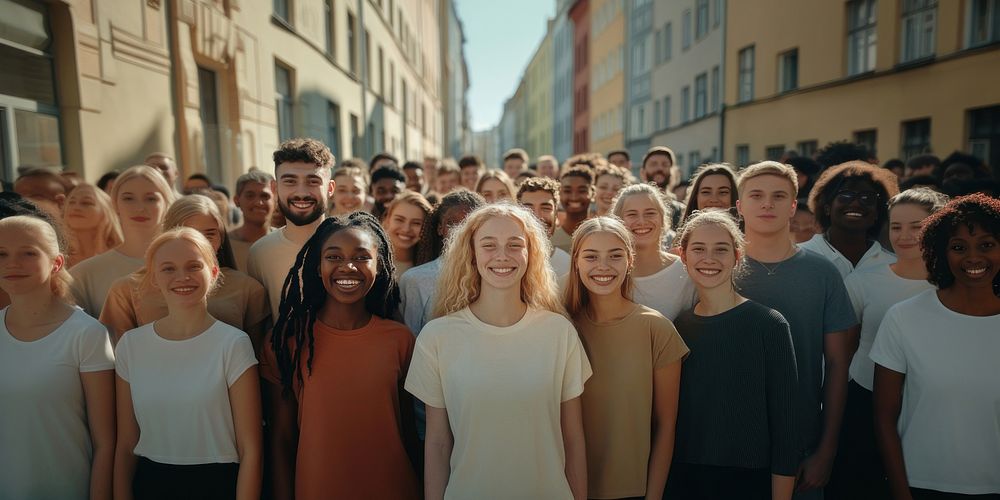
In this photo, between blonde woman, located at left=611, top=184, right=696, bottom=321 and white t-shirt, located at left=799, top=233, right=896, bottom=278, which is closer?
blonde woman, located at left=611, top=184, right=696, bottom=321

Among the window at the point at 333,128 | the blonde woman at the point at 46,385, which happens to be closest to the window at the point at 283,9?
the window at the point at 333,128

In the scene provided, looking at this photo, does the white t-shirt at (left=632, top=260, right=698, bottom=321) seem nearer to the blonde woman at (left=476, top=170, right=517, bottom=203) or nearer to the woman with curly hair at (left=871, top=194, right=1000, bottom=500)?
the woman with curly hair at (left=871, top=194, right=1000, bottom=500)

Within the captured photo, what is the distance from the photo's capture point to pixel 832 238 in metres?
3.72

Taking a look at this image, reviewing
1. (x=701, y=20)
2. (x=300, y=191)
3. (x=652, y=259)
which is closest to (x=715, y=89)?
(x=701, y=20)

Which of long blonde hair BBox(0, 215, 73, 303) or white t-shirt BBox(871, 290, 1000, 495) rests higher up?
long blonde hair BBox(0, 215, 73, 303)

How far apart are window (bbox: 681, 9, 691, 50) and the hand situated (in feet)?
73.0

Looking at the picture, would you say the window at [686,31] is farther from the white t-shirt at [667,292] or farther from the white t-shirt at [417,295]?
the white t-shirt at [417,295]

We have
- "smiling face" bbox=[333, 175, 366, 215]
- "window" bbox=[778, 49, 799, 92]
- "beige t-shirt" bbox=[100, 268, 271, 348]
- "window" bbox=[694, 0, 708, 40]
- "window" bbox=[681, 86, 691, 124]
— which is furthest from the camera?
"window" bbox=[681, 86, 691, 124]

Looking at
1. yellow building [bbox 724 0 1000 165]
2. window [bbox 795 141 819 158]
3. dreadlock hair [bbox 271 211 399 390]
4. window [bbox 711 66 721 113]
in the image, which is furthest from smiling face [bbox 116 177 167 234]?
window [bbox 711 66 721 113]

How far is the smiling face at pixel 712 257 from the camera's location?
2627 millimetres

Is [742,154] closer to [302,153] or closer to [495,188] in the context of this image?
[495,188]

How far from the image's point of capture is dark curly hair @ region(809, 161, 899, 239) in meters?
3.67

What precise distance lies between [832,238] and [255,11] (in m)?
8.80

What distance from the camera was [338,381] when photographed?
2443 mm
